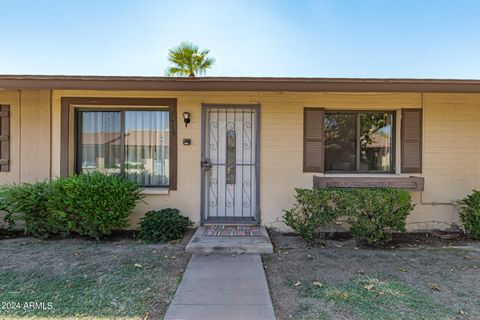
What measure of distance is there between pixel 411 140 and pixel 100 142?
5.29 m

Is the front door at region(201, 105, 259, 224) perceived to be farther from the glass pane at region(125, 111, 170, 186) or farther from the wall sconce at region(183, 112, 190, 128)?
the glass pane at region(125, 111, 170, 186)

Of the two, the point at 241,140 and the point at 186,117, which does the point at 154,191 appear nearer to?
the point at 186,117

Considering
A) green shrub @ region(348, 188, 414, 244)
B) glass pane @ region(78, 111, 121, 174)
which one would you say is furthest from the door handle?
green shrub @ region(348, 188, 414, 244)

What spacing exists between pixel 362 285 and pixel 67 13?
32.1 feet

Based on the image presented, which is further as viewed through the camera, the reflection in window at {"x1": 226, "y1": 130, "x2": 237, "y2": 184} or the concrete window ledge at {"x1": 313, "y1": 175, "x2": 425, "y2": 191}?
the reflection in window at {"x1": 226, "y1": 130, "x2": 237, "y2": 184}

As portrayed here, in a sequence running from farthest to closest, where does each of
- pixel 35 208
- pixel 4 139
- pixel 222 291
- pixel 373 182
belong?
1. pixel 4 139
2. pixel 373 182
3. pixel 35 208
4. pixel 222 291

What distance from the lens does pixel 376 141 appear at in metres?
4.90

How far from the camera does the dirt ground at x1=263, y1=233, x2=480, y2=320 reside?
7.56ft

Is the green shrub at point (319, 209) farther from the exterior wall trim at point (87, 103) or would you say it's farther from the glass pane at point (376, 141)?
the exterior wall trim at point (87, 103)

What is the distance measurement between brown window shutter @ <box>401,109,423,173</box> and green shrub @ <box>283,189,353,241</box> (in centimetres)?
→ 156

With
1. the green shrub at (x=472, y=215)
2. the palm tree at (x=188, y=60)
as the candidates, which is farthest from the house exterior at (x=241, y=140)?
the palm tree at (x=188, y=60)

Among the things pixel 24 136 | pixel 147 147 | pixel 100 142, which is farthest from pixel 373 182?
pixel 24 136

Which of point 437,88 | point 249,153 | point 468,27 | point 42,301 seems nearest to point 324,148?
point 249,153

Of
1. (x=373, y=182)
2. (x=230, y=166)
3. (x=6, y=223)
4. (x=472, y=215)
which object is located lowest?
(x=6, y=223)
